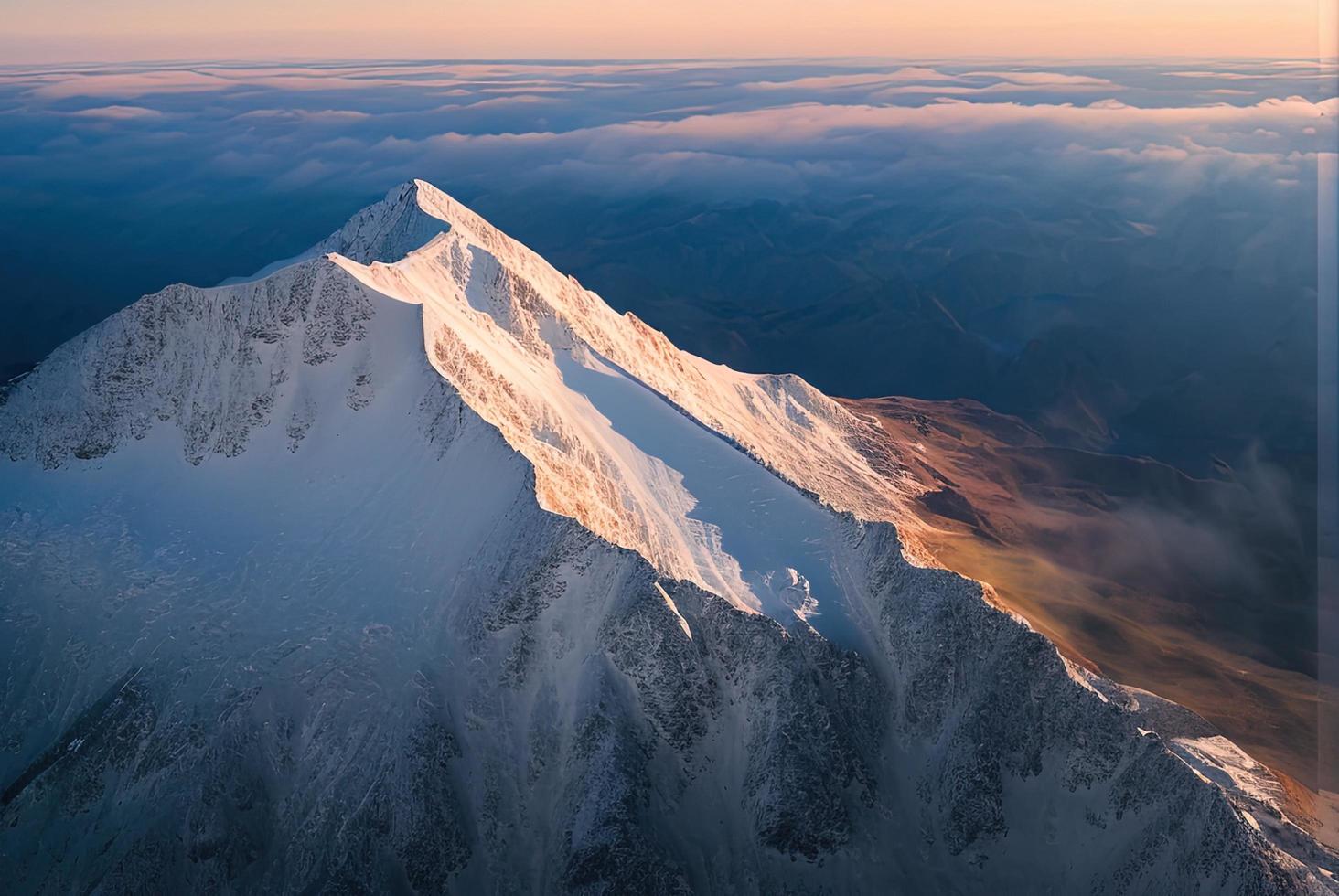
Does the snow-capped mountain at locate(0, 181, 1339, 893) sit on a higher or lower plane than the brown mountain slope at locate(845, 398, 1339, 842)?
higher

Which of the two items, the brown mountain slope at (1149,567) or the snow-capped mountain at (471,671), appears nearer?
the snow-capped mountain at (471,671)

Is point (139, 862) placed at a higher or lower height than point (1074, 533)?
higher

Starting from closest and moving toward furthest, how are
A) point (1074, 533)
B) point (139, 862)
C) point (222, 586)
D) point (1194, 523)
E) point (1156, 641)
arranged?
1. point (139, 862)
2. point (222, 586)
3. point (1156, 641)
4. point (1074, 533)
5. point (1194, 523)

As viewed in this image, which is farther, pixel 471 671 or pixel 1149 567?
pixel 1149 567

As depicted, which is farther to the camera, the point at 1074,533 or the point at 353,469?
the point at 1074,533

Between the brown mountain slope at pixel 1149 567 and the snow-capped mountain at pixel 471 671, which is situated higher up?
the snow-capped mountain at pixel 471 671

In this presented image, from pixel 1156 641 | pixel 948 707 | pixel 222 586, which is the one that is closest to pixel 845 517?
pixel 948 707

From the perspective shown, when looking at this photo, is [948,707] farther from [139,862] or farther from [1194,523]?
[1194,523]

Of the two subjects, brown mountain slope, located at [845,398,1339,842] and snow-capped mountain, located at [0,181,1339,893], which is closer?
snow-capped mountain, located at [0,181,1339,893]
